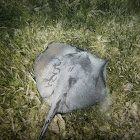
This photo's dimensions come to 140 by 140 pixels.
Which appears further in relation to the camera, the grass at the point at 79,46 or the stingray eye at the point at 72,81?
the grass at the point at 79,46

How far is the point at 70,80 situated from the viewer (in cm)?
185

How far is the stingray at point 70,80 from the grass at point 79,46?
360mm

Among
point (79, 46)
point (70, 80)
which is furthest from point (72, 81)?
point (79, 46)

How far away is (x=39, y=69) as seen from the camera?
6.72 ft

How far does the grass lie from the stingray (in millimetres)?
360

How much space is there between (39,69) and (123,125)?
1.78 meters

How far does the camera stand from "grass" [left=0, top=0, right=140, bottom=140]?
1949 millimetres

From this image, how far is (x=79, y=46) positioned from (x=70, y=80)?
1230mm

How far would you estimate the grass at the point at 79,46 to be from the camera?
6.40 ft

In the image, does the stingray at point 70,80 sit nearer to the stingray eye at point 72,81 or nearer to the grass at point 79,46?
the stingray eye at point 72,81

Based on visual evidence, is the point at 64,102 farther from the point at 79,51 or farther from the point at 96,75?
the point at 79,51

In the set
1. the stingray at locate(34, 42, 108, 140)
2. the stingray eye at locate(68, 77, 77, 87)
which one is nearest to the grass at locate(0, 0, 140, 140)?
the stingray at locate(34, 42, 108, 140)

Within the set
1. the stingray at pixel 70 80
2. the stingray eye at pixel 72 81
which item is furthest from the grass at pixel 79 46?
the stingray eye at pixel 72 81

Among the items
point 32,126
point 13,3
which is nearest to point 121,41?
point 32,126
